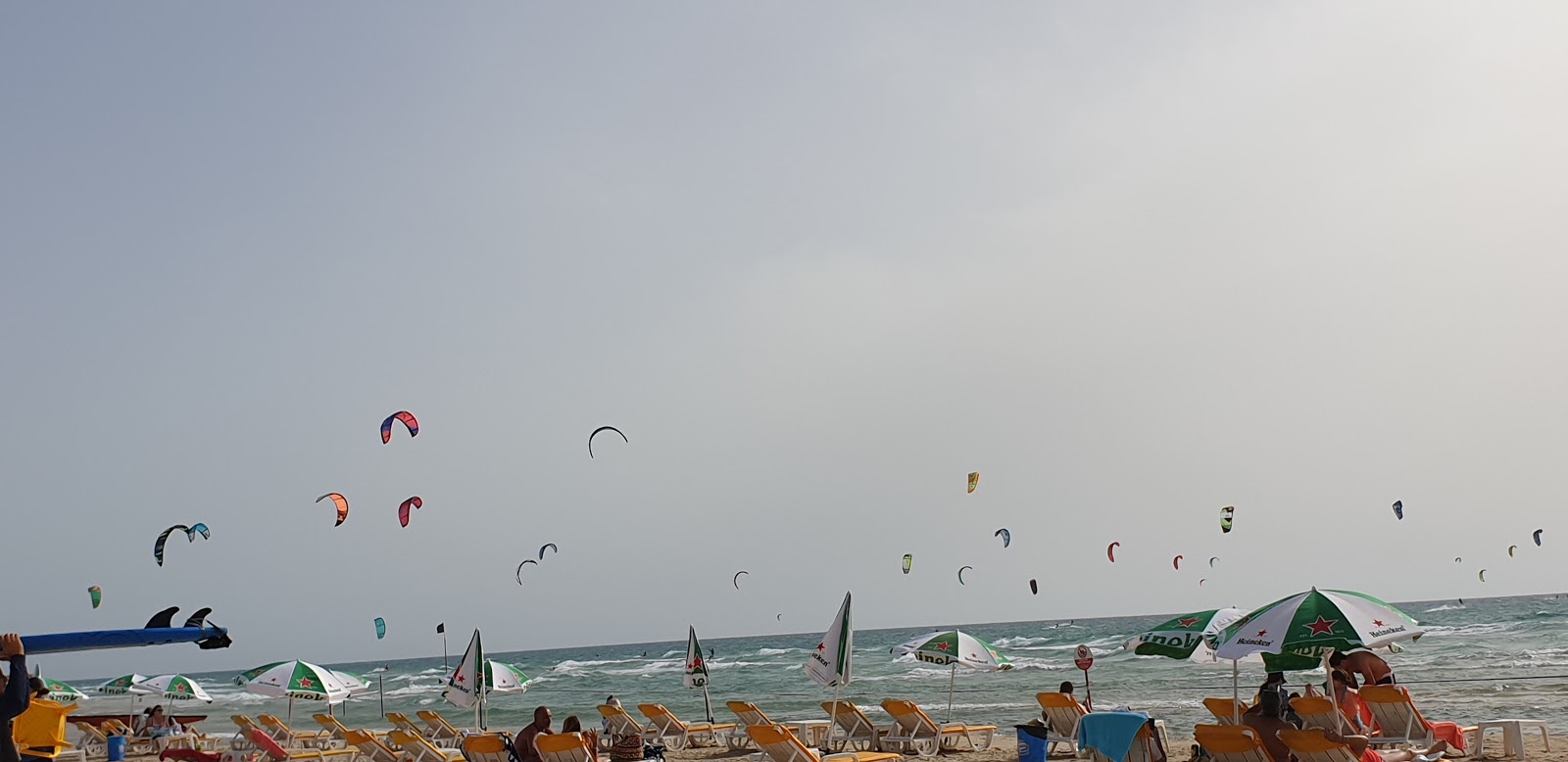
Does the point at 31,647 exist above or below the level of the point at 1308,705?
above

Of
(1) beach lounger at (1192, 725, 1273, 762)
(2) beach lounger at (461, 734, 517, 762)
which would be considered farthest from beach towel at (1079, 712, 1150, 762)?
(2) beach lounger at (461, 734, 517, 762)

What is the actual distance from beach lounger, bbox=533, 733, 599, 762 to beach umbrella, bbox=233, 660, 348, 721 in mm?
5404

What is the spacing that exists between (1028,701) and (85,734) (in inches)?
702

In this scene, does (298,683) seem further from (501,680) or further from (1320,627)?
(1320,627)

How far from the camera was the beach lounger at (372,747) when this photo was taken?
1406cm

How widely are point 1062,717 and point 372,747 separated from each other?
7826 mm

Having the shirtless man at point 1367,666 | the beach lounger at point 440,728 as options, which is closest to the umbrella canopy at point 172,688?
the beach lounger at point 440,728

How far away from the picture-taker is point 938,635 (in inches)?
567

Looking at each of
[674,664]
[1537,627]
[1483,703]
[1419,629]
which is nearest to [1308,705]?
[1419,629]

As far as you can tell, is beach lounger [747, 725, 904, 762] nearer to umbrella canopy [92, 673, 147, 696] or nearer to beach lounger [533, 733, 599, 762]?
beach lounger [533, 733, 599, 762]

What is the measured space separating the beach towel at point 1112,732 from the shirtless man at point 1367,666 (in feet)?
8.26

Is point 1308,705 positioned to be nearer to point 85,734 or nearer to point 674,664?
point 85,734

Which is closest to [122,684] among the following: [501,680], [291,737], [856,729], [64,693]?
[64,693]

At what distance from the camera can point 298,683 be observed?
1509cm
